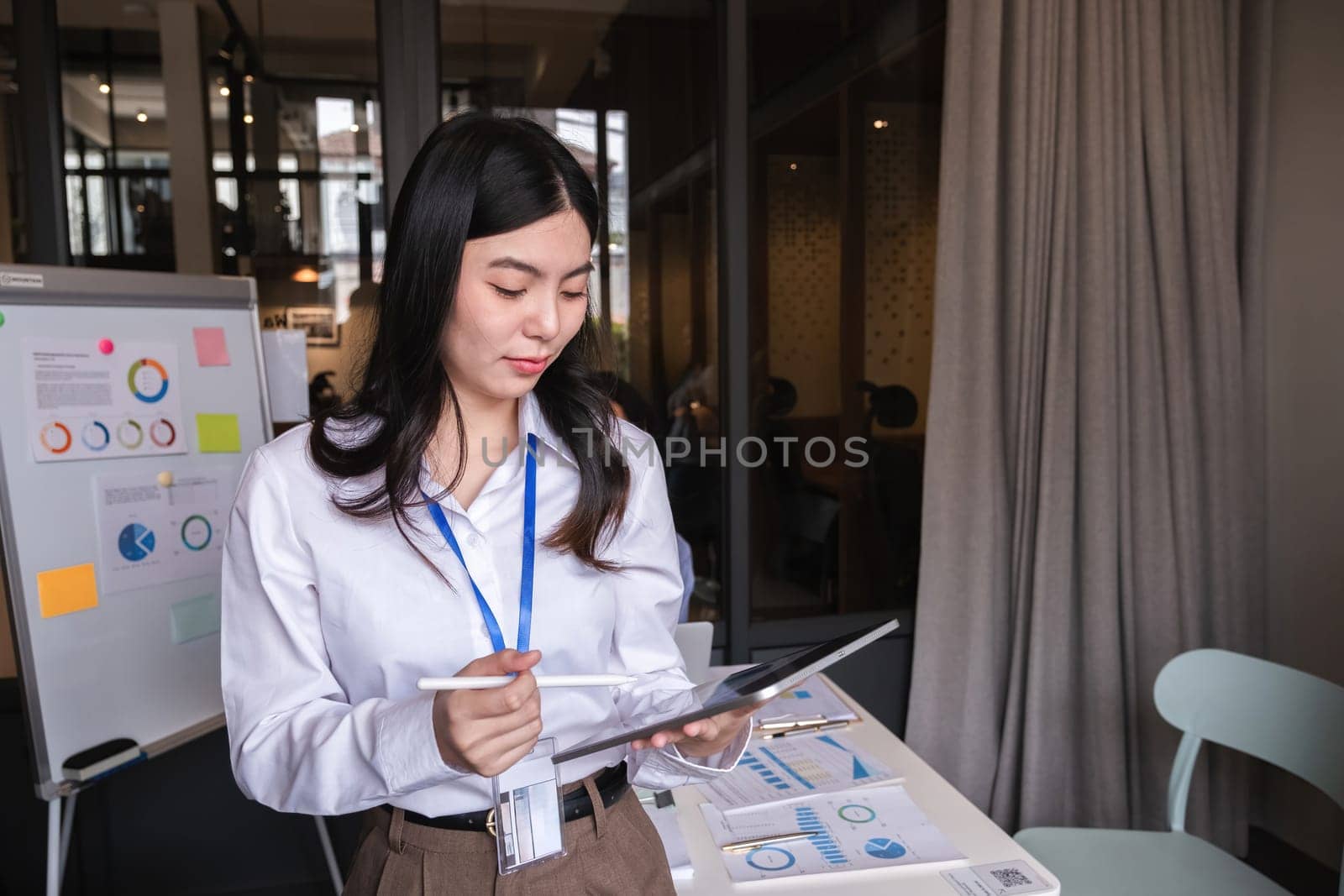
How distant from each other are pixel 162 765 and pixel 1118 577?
2.57m

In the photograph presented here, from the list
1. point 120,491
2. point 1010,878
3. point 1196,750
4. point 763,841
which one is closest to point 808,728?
point 763,841

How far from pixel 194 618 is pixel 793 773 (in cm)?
130

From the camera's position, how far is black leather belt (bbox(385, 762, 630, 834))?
1.05 meters

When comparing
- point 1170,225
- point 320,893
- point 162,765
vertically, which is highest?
point 1170,225

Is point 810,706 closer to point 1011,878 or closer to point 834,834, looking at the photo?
point 834,834

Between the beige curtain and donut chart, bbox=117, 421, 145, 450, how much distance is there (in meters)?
1.91

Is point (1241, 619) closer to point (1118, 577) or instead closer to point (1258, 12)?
point (1118, 577)

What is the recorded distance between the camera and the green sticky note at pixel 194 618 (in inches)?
80.7

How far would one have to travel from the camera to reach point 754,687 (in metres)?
0.92

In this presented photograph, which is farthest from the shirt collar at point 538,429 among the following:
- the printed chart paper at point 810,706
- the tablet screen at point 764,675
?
the printed chart paper at point 810,706

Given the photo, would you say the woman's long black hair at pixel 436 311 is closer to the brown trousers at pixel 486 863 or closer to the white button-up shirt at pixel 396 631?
→ the white button-up shirt at pixel 396 631

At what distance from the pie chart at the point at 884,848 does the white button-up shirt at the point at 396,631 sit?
0.42m

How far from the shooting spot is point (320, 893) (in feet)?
8.58

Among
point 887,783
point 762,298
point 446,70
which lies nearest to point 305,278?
point 446,70
